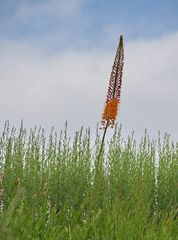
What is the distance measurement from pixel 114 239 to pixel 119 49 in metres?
1.72

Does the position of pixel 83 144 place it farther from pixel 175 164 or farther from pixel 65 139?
pixel 175 164

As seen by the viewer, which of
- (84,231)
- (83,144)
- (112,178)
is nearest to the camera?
(84,231)

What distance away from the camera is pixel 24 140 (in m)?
11.0

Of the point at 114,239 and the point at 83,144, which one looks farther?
the point at 83,144

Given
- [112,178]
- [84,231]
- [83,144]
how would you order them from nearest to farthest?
[84,231] < [112,178] < [83,144]

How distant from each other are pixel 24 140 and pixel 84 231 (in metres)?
6.80

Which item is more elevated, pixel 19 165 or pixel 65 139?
pixel 65 139

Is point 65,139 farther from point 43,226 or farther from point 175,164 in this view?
point 43,226

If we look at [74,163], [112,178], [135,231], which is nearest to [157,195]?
[112,178]

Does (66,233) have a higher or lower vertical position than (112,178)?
lower

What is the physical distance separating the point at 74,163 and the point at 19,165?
3.74 feet

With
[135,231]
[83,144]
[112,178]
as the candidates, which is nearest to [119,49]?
[135,231]

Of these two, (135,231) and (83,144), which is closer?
(135,231)

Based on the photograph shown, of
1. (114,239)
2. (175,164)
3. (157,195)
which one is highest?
(175,164)
